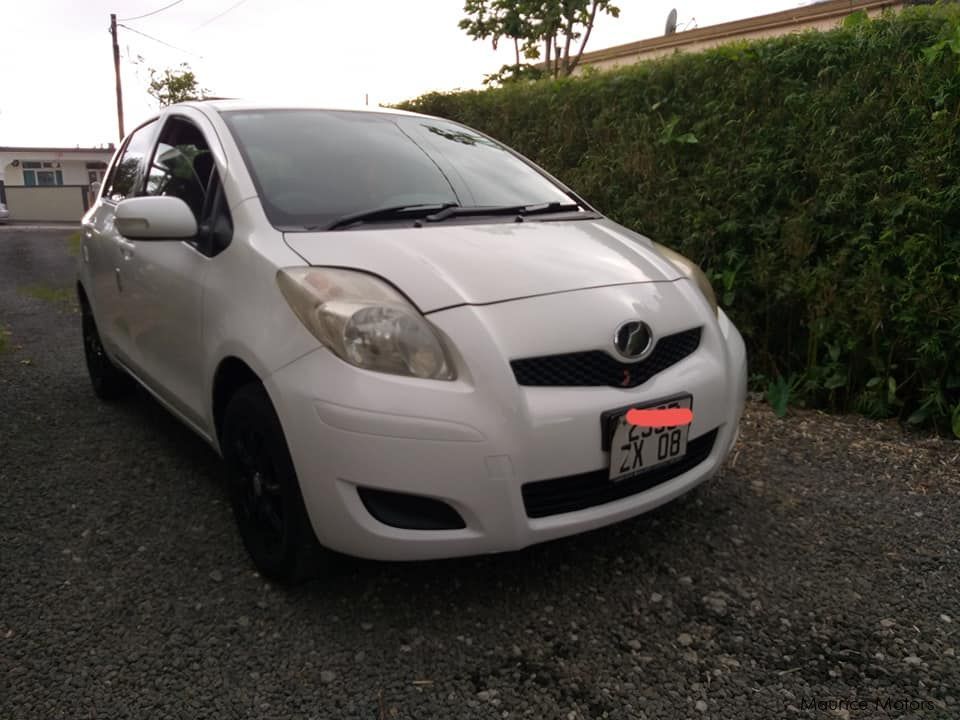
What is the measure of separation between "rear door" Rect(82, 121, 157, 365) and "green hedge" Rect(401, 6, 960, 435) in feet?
9.36

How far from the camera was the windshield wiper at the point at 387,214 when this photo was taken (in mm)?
2354

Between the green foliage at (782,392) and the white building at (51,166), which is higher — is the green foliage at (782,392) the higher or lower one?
the lower one

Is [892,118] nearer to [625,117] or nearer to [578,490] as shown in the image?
[625,117]

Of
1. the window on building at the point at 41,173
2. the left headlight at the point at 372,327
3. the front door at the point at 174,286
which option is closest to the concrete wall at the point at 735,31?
the front door at the point at 174,286

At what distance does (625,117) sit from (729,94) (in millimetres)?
765

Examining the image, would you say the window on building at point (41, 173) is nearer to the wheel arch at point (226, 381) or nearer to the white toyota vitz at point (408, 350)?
the white toyota vitz at point (408, 350)

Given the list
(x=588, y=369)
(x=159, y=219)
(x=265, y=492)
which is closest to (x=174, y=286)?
(x=159, y=219)

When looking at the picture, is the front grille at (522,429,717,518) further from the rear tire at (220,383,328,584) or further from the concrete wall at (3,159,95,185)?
the concrete wall at (3,159,95,185)

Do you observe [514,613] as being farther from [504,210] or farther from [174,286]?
[174,286]

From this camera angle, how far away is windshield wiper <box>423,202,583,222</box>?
254cm

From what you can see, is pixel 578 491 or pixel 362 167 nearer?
pixel 578 491

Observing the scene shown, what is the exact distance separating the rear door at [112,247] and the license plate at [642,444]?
2352 mm

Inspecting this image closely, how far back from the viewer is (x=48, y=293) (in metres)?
8.64

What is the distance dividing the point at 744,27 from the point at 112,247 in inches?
512
